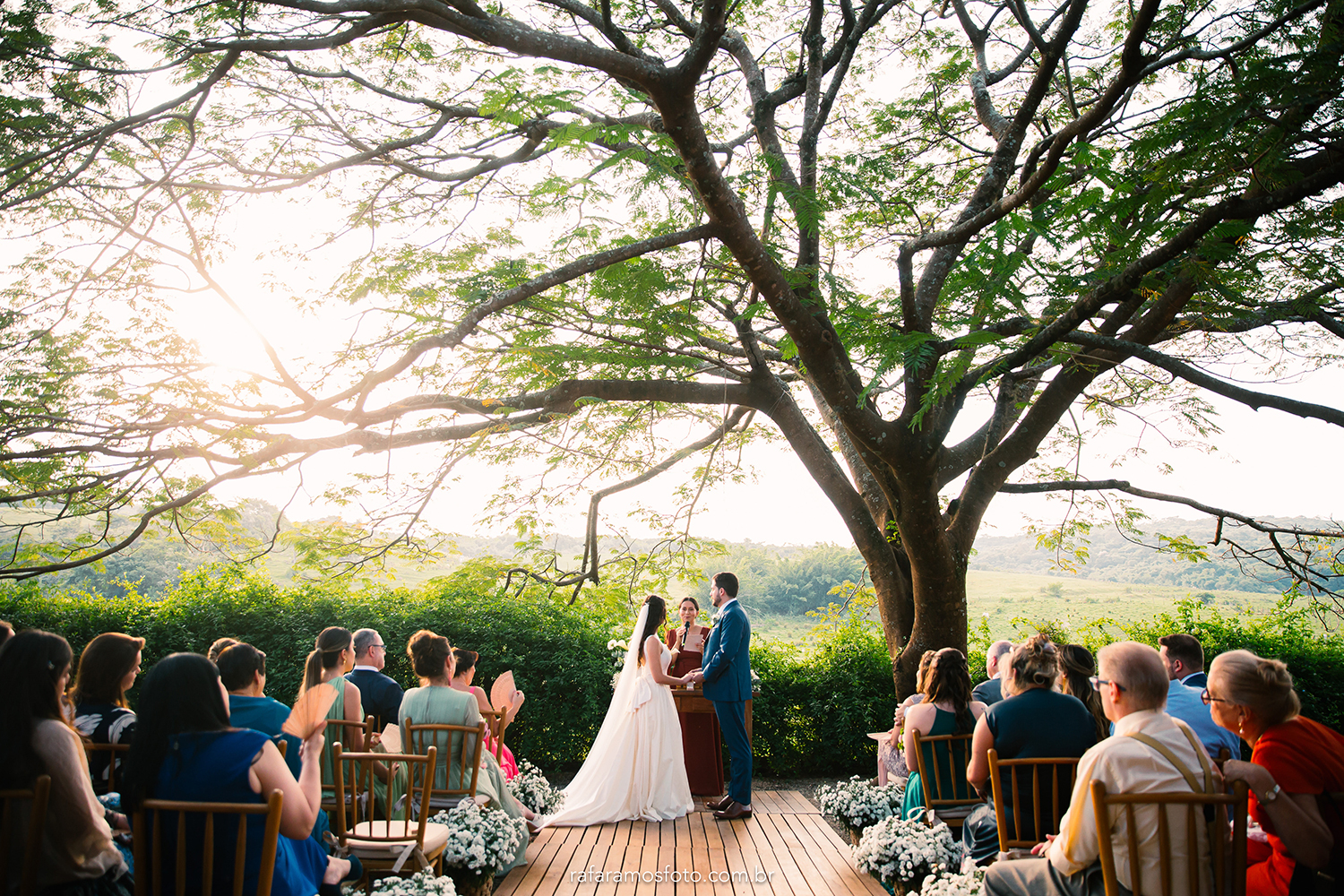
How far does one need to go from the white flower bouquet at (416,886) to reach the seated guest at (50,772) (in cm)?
105

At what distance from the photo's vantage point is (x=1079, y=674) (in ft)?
12.6

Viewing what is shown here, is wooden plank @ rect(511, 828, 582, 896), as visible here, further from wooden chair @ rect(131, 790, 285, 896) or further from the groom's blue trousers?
wooden chair @ rect(131, 790, 285, 896)

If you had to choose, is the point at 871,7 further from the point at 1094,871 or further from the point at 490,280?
the point at 1094,871

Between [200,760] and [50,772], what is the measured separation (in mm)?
496

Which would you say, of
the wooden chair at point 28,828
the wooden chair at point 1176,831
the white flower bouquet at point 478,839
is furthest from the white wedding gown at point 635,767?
the wooden chair at point 1176,831

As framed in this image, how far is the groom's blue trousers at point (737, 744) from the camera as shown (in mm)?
6047

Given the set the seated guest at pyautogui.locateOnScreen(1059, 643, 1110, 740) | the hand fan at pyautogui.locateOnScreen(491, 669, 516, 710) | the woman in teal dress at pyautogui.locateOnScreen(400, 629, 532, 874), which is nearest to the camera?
the seated guest at pyautogui.locateOnScreen(1059, 643, 1110, 740)

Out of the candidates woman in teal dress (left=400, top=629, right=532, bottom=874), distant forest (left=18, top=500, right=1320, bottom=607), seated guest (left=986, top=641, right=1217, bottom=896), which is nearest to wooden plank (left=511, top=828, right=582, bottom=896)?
woman in teal dress (left=400, top=629, right=532, bottom=874)

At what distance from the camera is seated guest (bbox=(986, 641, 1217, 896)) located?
2395mm

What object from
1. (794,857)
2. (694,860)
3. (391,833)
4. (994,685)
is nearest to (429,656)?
(391,833)

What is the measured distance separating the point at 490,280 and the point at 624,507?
176 inches

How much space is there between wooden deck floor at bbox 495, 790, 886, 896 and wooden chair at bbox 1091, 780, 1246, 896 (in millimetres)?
2232

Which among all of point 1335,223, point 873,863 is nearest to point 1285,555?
point 1335,223

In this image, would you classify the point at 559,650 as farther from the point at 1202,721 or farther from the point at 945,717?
the point at 1202,721
